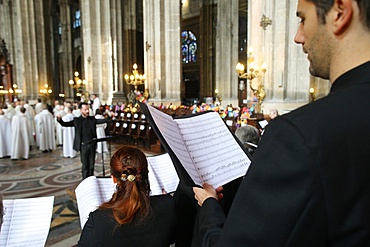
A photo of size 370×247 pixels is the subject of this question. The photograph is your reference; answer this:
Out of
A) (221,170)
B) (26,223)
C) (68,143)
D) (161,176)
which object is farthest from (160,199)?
(68,143)

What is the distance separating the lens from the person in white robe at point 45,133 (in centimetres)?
974

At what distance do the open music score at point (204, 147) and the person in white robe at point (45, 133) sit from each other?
9.99 metres

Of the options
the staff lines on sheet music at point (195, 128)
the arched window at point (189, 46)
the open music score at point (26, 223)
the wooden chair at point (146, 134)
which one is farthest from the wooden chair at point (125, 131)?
the arched window at point (189, 46)

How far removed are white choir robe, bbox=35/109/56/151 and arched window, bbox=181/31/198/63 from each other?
1928cm

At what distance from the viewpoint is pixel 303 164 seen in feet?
1.77

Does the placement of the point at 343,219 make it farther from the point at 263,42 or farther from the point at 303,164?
the point at 263,42

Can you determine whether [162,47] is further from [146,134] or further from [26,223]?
[26,223]

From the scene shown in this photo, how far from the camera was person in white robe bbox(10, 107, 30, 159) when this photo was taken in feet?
27.6

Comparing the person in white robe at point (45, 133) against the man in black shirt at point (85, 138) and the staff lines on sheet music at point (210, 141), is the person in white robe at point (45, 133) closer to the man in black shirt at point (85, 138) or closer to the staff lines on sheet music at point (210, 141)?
the man in black shirt at point (85, 138)

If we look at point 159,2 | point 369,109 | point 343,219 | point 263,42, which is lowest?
point 343,219

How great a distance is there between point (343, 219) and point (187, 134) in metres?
0.72

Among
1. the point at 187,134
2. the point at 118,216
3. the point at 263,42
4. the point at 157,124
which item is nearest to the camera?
the point at 157,124

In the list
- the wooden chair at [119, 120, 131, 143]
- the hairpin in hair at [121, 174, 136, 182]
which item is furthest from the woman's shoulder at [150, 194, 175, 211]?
the wooden chair at [119, 120, 131, 143]

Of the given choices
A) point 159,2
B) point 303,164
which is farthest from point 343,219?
point 159,2
